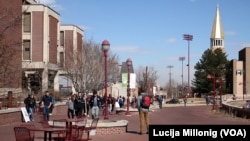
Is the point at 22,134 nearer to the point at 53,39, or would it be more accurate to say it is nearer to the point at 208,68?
the point at 53,39

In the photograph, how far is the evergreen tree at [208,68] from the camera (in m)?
111

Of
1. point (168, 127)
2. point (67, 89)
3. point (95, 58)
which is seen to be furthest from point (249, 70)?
point (168, 127)

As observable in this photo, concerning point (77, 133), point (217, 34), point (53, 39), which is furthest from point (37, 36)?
point (217, 34)

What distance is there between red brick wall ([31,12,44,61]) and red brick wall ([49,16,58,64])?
2843mm

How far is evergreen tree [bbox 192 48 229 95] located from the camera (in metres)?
111

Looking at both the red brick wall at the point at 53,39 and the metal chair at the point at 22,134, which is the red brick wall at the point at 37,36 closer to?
the red brick wall at the point at 53,39

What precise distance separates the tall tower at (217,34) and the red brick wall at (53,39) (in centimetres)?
10843

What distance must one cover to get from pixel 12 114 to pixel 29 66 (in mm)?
42027

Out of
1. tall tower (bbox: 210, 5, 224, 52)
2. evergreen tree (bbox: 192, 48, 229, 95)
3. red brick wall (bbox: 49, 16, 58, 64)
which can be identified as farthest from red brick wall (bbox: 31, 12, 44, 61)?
tall tower (bbox: 210, 5, 224, 52)

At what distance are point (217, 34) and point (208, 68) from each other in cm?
6409

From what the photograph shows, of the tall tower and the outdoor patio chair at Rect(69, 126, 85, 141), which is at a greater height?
the tall tower

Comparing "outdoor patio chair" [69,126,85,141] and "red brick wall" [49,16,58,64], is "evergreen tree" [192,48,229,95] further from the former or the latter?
"outdoor patio chair" [69,126,85,141]

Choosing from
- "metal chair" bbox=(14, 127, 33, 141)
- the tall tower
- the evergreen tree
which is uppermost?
the tall tower

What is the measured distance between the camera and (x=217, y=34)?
172m
